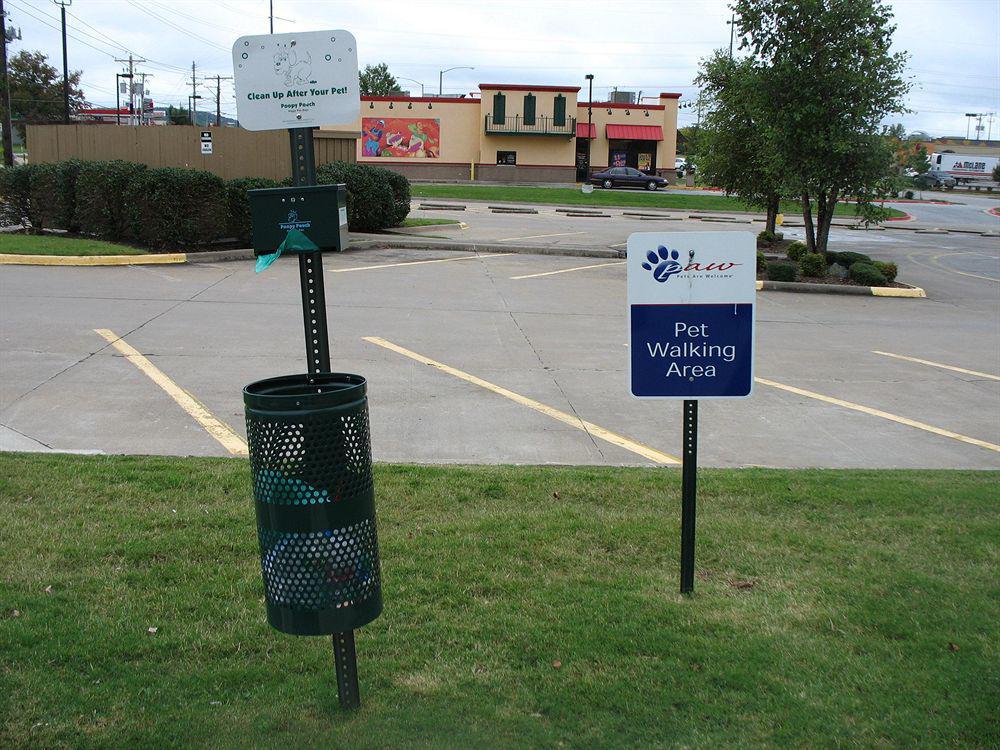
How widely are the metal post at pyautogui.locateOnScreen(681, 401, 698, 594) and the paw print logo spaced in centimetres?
63

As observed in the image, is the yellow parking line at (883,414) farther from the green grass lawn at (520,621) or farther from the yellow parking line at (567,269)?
the yellow parking line at (567,269)

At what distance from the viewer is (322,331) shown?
11.2 feet

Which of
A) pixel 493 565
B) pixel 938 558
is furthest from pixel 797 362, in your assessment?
pixel 493 565

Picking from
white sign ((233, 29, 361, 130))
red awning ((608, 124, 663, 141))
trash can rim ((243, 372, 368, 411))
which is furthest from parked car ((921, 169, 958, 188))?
trash can rim ((243, 372, 368, 411))

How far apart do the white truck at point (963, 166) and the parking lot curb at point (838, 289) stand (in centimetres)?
8381

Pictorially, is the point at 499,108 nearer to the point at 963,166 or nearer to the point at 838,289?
the point at 838,289

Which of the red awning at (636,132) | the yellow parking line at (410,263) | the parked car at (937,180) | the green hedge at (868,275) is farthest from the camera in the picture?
the parked car at (937,180)

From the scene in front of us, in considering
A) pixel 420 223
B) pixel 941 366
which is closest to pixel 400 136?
pixel 420 223

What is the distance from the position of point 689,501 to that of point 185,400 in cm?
532

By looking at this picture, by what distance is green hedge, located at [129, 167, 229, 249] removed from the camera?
17.8m

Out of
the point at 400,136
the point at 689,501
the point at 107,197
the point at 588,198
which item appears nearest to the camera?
the point at 689,501

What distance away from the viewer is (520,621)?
4141 mm

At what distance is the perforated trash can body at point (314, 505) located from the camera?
3.08m

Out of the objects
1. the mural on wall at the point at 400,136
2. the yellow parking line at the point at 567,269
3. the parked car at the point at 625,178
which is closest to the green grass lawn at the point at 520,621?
the yellow parking line at the point at 567,269
